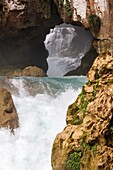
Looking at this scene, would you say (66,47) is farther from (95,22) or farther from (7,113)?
(7,113)

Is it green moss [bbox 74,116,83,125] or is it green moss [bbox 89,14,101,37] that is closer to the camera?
green moss [bbox 74,116,83,125]

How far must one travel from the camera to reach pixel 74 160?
6250 millimetres

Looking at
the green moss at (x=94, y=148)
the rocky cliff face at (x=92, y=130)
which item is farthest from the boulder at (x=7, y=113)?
the green moss at (x=94, y=148)

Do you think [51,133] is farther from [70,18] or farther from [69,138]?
[70,18]

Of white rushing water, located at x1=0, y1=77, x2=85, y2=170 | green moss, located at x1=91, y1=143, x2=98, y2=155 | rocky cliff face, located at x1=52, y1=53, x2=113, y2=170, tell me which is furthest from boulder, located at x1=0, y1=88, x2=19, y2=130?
green moss, located at x1=91, y1=143, x2=98, y2=155

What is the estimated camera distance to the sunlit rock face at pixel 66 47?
2723 cm

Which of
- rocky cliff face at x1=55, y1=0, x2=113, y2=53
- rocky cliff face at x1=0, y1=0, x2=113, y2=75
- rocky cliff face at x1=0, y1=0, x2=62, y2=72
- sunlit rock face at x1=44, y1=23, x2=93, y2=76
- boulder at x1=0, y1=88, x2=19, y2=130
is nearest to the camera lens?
boulder at x1=0, y1=88, x2=19, y2=130

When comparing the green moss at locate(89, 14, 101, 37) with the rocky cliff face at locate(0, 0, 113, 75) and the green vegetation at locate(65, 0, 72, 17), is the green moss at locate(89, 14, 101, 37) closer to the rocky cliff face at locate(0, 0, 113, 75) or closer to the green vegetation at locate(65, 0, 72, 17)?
the rocky cliff face at locate(0, 0, 113, 75)

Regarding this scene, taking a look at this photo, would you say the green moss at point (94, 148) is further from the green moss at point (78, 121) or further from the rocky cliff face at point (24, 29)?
the rocky cliff face at point (24, 29)

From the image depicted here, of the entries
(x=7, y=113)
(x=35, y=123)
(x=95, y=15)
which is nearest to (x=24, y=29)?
(x=95, y=15)

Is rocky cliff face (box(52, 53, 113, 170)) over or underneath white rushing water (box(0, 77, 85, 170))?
over

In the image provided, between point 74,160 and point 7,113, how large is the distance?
3785 millimetres

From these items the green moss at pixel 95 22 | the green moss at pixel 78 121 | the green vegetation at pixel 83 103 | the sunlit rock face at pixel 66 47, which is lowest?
the sunlit rock face at pixel 66 47

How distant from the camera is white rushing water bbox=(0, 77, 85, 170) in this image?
26.0ft
